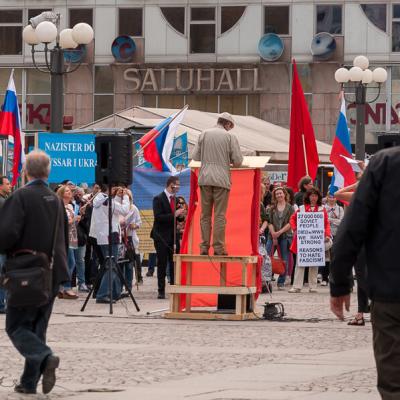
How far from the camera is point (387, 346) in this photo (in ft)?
23.5

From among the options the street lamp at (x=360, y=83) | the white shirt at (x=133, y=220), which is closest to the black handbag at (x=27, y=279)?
the white shirt at (x=133, y=220)

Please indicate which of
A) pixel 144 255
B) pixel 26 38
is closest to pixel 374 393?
pixel 144 255

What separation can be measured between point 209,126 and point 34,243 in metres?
24.0

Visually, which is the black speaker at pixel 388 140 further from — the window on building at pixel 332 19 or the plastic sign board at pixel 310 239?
the window on building at pixel 332 19

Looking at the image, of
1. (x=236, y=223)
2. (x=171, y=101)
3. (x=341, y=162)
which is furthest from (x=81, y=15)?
(x=236, y=223)

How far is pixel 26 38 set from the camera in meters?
30.8

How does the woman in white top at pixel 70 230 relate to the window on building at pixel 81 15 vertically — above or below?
below

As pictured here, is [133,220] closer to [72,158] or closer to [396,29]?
[72,158]

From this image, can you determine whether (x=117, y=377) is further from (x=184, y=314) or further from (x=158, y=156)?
(x=158, y=156)

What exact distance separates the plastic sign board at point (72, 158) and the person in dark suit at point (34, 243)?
15.0 metres

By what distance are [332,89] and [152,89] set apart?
726 centimetres

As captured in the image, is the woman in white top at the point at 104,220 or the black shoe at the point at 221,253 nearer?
the black shoe at the point at 221,253

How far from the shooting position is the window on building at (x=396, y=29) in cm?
5922

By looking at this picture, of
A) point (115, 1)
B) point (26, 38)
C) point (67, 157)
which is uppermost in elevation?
point (115, 1)
